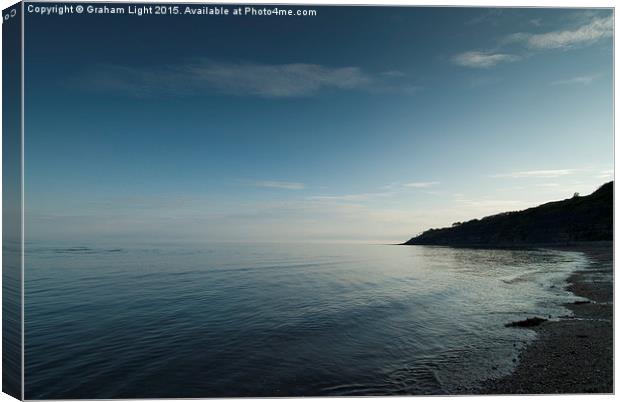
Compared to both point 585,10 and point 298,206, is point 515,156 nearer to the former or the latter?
point 585,10

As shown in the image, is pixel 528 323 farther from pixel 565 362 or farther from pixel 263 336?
pixel 263 336

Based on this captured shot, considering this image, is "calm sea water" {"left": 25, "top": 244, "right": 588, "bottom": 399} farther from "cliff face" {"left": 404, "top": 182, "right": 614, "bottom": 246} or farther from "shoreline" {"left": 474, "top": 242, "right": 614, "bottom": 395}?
"cliff face" {"left": 404, "top": 182, "right": 614, "bottom": 246}

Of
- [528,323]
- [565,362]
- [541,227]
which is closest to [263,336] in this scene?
[565,362]

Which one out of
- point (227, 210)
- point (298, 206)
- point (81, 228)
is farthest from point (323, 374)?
point (81, 228)

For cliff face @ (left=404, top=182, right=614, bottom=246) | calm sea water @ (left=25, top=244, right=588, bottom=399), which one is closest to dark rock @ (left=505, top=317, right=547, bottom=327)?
calm sea water @ (left=25, top=244, right=588, bottom=399)

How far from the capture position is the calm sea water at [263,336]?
27.5ft

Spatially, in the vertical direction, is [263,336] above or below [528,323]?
above

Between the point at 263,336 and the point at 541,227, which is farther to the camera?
the point at 541,227

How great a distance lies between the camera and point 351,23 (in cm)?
809

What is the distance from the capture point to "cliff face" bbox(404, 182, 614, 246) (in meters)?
28.9

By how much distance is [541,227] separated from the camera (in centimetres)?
6034

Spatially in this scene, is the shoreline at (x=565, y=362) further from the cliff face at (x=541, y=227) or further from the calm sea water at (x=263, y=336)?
the cliff face at (x=541, y=227)

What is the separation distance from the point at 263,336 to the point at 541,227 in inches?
2385

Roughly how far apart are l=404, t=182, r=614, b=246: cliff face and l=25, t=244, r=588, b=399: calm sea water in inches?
209
